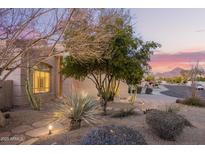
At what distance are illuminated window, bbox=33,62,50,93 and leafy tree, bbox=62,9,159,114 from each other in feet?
1.91

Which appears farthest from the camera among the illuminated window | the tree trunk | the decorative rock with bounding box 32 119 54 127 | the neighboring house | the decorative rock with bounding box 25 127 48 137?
the illuminated window

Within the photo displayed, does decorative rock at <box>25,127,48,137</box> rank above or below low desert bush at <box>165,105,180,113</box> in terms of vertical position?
below

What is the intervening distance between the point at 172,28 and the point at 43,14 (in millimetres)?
1813

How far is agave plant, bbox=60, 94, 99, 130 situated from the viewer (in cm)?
458

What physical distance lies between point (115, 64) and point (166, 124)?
1939mm

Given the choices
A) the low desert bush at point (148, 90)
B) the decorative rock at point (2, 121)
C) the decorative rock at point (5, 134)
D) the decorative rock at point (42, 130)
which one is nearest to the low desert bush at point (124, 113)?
the low desert bush at point (148, 90)

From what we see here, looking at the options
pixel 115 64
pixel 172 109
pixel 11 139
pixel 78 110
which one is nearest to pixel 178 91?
pixel 172 109

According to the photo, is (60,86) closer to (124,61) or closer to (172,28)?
(124,61)

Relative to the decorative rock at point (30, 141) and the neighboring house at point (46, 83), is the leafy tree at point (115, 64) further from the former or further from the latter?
the decorative rock at point (30, 141)

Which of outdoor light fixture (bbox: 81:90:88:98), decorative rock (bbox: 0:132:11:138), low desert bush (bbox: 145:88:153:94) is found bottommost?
decorative rock (bbox: 0:132:11:138)

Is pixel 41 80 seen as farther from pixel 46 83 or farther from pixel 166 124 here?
pixel 166 124

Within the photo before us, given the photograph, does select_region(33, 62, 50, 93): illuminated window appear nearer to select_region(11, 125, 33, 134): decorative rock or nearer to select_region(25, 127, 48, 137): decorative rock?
select_region(11, 125, 33, 134): decorative rock

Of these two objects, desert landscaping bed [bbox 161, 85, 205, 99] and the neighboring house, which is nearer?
desert landscaping bed [bbox 161, 85, 205, 99]

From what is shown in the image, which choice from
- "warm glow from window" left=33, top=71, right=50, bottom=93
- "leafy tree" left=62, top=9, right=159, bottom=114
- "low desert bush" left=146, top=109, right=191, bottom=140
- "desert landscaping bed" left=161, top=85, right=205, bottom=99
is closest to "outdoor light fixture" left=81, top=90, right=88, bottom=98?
"leafy tree" left=62, top=9, right=159, bottom=114
